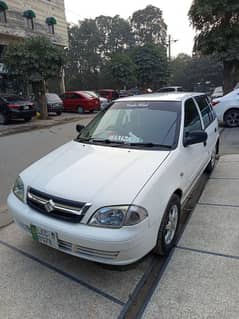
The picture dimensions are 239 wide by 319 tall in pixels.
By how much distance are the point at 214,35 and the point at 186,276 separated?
13315mm

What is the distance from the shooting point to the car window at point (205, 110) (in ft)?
13.9

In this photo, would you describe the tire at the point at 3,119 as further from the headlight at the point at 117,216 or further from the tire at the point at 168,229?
the headlight at the point at 117,216

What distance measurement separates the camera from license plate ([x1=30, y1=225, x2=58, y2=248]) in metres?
2.26

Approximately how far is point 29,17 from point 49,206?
834 inches

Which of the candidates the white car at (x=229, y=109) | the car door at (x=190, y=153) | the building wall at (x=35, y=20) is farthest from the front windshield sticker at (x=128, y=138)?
the building wall at (x=35, y=20)

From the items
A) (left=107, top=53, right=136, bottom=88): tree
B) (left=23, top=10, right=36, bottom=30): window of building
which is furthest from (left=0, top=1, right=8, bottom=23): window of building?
(left=107, top=53, right=136, bottom=88): tree

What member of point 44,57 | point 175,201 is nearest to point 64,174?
point 175,201

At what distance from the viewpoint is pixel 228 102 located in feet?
29.0

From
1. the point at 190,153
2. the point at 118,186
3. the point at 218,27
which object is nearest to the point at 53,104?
the point at 218,27

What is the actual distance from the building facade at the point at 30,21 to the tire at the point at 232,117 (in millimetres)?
14340

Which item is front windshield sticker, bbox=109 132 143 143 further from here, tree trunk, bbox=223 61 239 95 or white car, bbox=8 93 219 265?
tree trunk, bbox=223 61 239 95

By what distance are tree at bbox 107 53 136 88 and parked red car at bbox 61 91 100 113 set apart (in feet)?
34.0

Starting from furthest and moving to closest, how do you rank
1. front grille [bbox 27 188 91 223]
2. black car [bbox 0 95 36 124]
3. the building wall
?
1. the building wall
2. black car [bbox 0 95 36 124]
3. front grille [bbox 27 188 91 223]

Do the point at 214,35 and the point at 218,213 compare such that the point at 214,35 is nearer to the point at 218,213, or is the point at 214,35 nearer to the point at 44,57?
the point at 44,57
